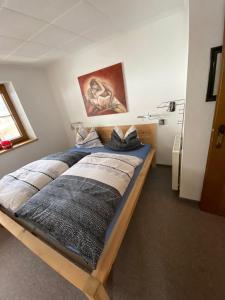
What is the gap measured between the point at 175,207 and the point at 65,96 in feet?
9.63

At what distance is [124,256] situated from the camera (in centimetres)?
133

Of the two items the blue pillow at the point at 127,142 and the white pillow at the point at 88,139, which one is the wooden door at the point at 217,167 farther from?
the white pillow at the point at 88,139

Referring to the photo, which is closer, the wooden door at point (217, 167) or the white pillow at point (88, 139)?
the wooden door at point (217, 167)

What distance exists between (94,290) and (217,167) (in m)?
1.40

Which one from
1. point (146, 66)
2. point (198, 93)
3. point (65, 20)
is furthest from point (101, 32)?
point (198, 93)

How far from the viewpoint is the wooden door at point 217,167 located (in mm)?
1083

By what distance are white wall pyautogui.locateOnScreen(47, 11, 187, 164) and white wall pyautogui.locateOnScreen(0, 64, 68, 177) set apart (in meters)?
0.46

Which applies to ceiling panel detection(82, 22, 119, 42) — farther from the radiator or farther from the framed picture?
the radiator

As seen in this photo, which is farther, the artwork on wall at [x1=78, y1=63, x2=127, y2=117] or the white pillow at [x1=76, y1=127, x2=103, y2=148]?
the white pillow at [x1=76, y1=127, x2=103, y2=148]

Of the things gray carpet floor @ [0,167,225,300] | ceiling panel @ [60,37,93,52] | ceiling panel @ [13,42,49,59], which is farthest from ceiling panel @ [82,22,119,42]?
gray carpet floor @ [0,167,225,300]

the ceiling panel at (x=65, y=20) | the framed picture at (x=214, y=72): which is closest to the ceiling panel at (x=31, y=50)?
the ceiling panel at (x=65, y=20)

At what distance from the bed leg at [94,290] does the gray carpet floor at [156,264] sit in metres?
0.37

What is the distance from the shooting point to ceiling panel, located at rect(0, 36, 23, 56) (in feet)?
5.11

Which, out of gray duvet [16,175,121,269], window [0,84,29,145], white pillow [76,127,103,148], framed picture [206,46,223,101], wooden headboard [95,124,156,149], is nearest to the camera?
gray duvet [16,175,121,269]
